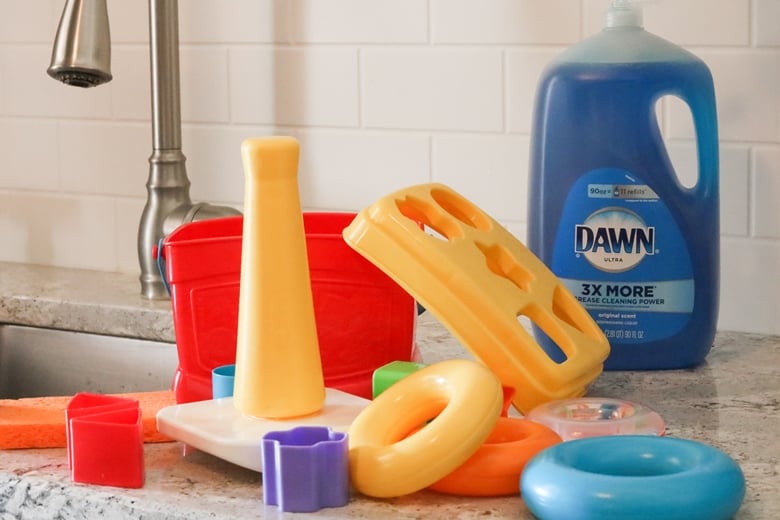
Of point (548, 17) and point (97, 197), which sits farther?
point (97, 197)

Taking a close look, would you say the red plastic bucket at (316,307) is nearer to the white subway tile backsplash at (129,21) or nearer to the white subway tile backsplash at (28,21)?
the white subway tile backsplash at (129,21)

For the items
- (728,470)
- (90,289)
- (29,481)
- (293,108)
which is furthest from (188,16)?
(728,470)

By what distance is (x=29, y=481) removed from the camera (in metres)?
0.71

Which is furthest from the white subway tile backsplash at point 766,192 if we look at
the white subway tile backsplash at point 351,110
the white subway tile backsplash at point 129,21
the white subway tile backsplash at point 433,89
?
the white subway tile backsplash at point 129,21

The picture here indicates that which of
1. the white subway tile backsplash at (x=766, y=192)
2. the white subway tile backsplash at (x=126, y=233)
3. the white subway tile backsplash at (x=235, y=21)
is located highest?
the white subway tile backsplash at (x=235, y=21)

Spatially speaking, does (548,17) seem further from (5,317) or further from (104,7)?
(5,317)

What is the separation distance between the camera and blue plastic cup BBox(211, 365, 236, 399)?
0.79m

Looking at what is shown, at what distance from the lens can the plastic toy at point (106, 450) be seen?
69 centimetres

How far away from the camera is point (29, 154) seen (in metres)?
1.45

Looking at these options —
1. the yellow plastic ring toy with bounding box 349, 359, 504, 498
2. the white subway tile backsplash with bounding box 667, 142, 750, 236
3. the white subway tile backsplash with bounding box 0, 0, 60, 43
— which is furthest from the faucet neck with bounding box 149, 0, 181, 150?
the yellow plastic ring toy with bounding box 349, 359, 504, 498

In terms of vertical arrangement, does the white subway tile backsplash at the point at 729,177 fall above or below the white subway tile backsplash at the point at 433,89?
below

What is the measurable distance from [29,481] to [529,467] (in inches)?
11.4

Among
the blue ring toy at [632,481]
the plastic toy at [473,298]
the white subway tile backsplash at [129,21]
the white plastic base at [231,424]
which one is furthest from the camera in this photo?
the white subway tile backsplash at [129,21]

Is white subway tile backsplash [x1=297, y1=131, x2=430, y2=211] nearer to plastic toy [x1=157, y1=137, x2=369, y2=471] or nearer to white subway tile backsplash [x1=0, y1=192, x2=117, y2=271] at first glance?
white subway tile backsplash [x1=0, y1=192, x2=117, y2=271]
